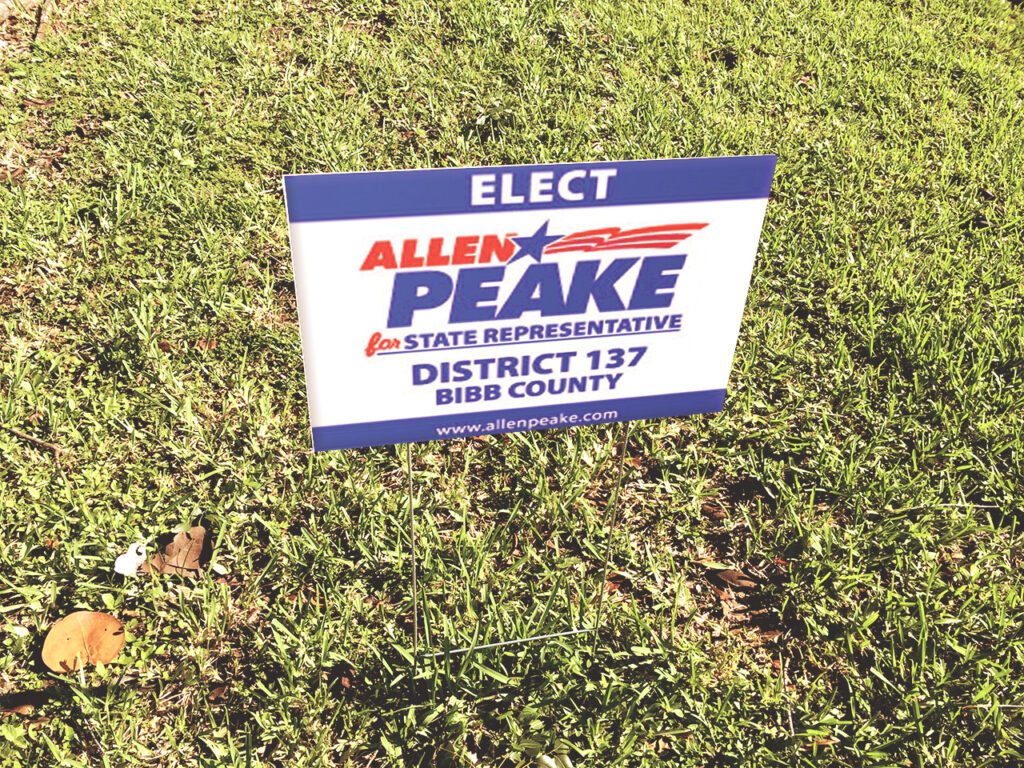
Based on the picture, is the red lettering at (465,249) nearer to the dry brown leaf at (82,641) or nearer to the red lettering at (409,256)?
the red lettering at (409,256)

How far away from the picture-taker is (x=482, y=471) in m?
2.71

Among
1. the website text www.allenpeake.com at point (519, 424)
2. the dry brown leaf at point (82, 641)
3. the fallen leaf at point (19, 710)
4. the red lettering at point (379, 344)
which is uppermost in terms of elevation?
the red lettering at point (379, 344)

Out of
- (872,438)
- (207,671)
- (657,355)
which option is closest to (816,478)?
(872,438)

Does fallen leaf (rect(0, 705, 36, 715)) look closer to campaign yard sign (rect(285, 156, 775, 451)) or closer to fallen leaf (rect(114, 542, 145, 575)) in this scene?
fallen leaf (rect(114, 542, 145, 575))

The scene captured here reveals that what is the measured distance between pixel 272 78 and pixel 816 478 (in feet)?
12.5

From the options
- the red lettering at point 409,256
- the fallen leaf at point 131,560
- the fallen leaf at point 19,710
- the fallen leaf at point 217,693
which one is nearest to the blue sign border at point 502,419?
the red lettering at point 409,256

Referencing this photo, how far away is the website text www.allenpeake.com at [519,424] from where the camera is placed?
1.74m

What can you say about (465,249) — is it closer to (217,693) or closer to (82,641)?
(217,693)

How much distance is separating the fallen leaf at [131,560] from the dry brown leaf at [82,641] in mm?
144

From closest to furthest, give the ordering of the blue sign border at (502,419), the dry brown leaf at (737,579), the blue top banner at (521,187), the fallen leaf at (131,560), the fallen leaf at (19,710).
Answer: the blue top banner at (521,187) → the blue sign border at (502,419) → the fallen leaf at (19,710) → the fallen leaf at (131,560) → the dry brown leaf at (737,579)

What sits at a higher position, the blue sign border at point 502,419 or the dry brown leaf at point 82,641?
the blue sign border at point 502,419

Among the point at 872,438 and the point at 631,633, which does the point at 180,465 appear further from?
the point at 872,438

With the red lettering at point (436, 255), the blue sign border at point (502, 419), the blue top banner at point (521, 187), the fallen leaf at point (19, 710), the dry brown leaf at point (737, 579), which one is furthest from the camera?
the dry brown leaf at point (737, 579)

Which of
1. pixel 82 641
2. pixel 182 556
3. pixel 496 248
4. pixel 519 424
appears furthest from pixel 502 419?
pixel 82 641
